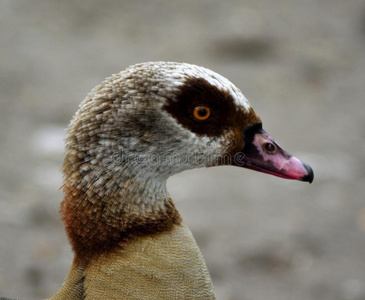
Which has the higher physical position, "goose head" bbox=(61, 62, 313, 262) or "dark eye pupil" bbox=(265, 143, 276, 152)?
"dark eye pupil" bbox=(265, 143, 276, 152)

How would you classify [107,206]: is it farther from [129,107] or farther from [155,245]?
A: [129,107]

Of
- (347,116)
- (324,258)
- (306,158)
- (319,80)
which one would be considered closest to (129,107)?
(324,258)

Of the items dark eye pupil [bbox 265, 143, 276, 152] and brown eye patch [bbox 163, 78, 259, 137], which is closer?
brown eye patch [bbox 163, 78, 259, 137]

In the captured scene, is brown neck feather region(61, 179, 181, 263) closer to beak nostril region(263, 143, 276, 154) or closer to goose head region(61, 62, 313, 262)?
goose head region(61, 62, 313, 262)

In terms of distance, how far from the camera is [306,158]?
17.4ft

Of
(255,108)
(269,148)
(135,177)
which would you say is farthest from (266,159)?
(255,108)

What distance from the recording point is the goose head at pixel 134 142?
2.17m

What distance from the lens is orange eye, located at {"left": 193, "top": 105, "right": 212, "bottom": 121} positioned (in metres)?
2.25

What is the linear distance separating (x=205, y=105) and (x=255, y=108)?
12.3 feet

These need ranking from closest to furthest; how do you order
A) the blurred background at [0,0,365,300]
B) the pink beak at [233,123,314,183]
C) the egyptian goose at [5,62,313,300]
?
the egyptian goose at [5,62,313,300], the pink beak at [233,123,314,183], the blurred background at [0,0,365,300]

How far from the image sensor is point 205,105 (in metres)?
2.27

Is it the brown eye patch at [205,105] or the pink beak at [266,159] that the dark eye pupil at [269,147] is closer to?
the pink beak at [266,159]

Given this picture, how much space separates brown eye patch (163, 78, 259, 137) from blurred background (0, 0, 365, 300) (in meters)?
2.07

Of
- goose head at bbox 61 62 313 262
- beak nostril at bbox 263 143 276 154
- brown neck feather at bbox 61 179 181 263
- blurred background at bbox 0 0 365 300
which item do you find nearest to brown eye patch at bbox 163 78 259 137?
goose head at bbox 61 62 313 262
